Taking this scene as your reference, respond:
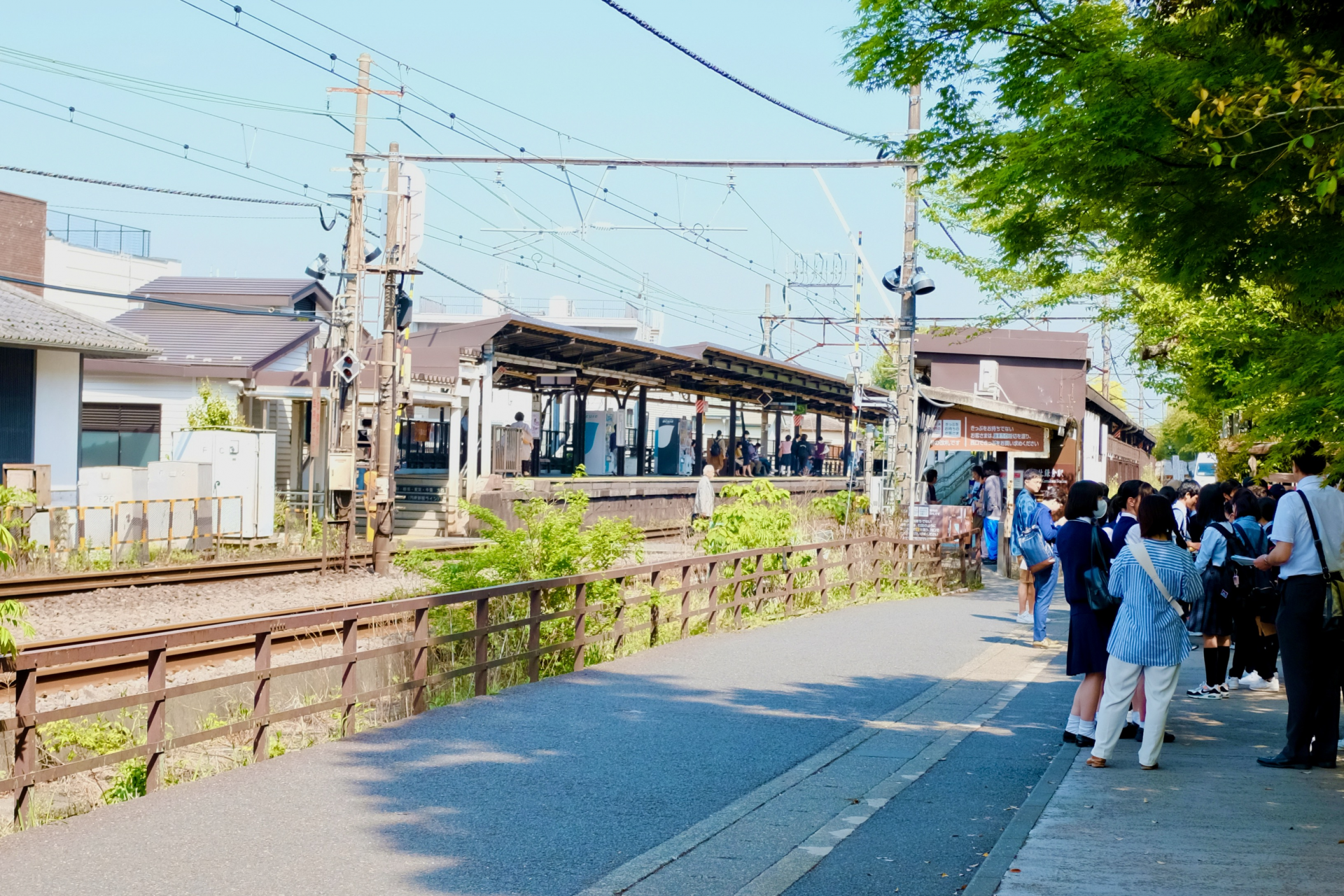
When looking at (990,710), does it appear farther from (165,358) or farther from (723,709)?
(165,358)

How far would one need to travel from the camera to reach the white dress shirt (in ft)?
24.8

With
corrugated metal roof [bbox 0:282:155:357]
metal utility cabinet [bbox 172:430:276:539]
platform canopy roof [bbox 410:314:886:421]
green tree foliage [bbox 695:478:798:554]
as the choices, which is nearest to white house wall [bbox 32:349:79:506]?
corrugated metal roof [bbox 0:282:155:357]

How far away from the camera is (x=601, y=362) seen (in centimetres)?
3117

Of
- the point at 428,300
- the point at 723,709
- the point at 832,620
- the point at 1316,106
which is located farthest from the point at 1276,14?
the point at 428,300

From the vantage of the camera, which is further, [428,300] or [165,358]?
[428,300]

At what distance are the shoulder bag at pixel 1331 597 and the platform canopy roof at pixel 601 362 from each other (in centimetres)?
1952

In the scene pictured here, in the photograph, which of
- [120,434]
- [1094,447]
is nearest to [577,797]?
[120,434]

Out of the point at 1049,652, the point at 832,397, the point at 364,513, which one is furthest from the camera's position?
the point at 832,397

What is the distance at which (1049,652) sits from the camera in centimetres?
1398

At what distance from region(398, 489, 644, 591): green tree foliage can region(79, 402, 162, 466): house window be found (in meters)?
17.6

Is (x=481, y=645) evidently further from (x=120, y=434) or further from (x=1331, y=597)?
(x=120, y=434)

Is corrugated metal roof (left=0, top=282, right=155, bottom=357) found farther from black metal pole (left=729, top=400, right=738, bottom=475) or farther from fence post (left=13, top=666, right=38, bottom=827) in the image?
black metal pole (left=729, top=400, right=738, bottom=475)

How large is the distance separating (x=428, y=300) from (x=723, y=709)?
241 feet

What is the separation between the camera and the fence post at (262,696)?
25.7 feet
